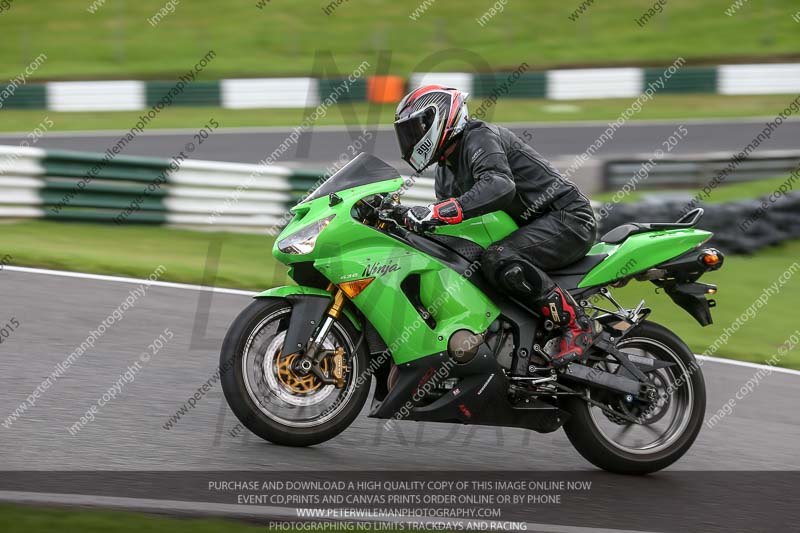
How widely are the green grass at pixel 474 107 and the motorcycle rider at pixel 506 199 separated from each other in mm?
12043

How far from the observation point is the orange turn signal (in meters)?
5.07

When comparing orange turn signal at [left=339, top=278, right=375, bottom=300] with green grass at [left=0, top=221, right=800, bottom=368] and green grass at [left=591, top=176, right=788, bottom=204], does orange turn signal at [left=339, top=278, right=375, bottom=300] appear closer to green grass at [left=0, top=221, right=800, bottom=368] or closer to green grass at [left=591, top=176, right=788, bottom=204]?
green grass at [left=0, top=221, right=800, bottom=368]

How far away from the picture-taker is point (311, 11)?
1043 inches

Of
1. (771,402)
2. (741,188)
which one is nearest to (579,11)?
(741,188)

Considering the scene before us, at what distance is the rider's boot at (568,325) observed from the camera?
5316mm

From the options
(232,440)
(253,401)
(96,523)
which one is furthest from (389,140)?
(96,523)

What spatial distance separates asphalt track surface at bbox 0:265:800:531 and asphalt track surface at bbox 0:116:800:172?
8418 mm

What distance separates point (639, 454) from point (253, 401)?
6.61ft

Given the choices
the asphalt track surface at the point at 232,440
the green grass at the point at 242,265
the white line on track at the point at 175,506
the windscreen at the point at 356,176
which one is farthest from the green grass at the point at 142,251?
the white line on track at the point at 175,506

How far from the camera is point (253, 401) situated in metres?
5.08

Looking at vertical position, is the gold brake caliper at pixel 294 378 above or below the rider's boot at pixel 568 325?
below

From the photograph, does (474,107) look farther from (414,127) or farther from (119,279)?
(414,127)

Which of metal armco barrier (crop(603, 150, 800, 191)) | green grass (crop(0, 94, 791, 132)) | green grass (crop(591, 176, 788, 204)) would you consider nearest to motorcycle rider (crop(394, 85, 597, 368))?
green grass (crop(591, 176, 788, 204))

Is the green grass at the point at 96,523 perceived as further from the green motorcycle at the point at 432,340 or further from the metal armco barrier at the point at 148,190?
the metal armco barrier at the point at 148,190
